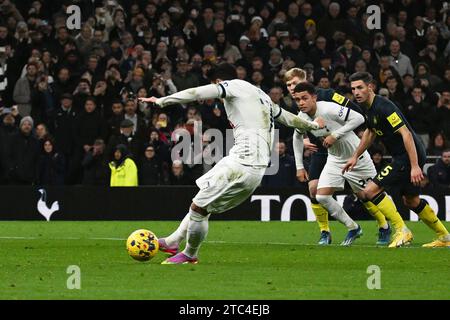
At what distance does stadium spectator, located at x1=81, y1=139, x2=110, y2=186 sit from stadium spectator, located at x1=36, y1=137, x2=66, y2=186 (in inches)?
18.8

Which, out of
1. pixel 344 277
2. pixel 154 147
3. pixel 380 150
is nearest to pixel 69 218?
pixel 154 147

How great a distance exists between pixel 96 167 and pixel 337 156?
25.0 feet

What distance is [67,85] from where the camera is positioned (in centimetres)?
2458

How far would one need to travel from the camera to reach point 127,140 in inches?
916

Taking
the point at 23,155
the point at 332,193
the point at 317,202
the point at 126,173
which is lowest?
the point at 317,202

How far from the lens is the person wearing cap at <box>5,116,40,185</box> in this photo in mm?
23094

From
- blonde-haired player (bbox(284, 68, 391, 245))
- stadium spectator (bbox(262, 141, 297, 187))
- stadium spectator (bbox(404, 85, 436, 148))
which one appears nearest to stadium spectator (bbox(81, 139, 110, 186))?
stadium spectator (bbox(262, 141, 297, 187))

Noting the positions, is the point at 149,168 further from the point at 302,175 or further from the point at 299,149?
the point at 302,175

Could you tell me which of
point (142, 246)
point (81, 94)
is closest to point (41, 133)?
point (81, 94)

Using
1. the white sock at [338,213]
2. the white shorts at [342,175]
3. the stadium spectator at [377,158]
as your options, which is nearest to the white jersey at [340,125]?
the white shorts at [342,175]

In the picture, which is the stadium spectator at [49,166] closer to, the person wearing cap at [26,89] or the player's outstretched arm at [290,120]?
the person wearing cap at [26,89]

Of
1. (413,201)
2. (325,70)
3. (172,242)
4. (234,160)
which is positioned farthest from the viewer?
(325,70)

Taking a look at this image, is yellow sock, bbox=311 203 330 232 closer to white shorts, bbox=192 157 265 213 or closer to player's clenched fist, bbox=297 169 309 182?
player's clenched fist, bbox=297 169 309 182

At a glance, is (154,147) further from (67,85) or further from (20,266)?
(20,266)
